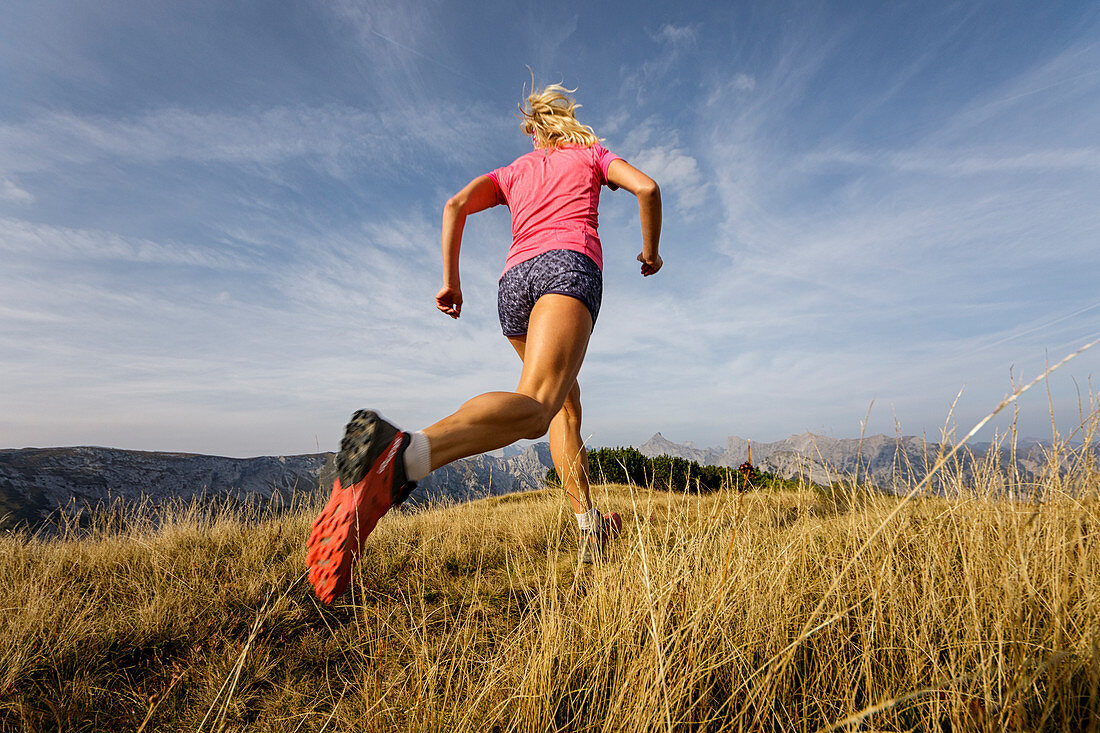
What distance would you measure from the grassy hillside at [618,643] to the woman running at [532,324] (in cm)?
24

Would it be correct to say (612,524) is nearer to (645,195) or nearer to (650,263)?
(650,263)

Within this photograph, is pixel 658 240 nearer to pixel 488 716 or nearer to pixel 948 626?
pixel 948 626

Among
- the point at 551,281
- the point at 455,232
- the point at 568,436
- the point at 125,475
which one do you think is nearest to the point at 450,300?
the point at 455,232

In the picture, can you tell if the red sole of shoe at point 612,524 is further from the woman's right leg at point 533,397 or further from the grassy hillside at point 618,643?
the woman's right leg at point 533,397

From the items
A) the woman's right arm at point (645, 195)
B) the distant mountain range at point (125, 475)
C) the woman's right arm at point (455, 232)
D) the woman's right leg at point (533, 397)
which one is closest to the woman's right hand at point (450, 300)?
the woman's right arm at point (455, 232)

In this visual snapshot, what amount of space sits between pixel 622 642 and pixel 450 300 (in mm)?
1928

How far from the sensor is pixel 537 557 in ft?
9.71

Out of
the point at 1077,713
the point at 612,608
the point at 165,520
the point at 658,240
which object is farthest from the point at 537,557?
the point at 165,520

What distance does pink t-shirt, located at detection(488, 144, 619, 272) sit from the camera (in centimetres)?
225

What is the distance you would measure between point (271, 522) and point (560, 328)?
2.90 metres

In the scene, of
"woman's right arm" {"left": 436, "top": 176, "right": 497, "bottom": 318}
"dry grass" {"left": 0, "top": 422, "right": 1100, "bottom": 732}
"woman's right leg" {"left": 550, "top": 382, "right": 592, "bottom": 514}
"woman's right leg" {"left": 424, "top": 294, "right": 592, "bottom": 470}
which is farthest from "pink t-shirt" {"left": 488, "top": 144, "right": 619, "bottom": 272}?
"dry grass" {"left": 0, "top": 422, "right": 1100, "bottom": 732}

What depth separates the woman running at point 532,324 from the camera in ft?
4.26

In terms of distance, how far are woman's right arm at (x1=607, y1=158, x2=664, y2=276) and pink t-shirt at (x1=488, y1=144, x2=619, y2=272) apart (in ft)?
0.30

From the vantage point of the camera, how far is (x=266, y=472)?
16688 millimetres
